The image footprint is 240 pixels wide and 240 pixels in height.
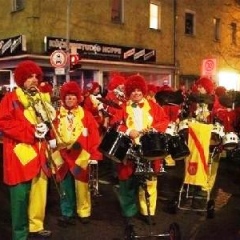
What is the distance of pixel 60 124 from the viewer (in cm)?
686

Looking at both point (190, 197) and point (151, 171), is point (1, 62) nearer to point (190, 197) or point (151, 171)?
point (190, 197)

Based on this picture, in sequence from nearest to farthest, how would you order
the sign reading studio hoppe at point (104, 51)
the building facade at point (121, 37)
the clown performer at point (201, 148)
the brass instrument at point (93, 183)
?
the clown performer at point (201, 148), the brass instrument at point (93, 183), the building facade at point (121, 37), the sign reading studio hoppe at point (104, 51)

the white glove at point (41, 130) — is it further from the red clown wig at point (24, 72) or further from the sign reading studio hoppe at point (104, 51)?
the sign reading studio hoppe at point (104, 51)

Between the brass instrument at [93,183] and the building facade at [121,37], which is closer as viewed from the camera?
the brass instrument at [93,183]

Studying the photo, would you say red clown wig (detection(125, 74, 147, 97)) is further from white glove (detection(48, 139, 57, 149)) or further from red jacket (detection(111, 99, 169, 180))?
white glove (detection(48, 139, 57, 149))

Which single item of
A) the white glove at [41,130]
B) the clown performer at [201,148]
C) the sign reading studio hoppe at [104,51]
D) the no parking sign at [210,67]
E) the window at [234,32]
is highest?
the window at [234,32]

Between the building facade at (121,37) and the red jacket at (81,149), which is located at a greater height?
the building facade at (121,37)

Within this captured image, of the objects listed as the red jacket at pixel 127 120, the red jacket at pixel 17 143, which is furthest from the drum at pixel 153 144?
the red jacket at pixel 17 143

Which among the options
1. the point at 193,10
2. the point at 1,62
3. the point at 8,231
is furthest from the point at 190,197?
the point at 193,10

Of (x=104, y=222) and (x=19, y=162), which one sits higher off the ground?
(x=19, y=162)

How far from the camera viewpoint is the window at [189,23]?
27562 millimetres

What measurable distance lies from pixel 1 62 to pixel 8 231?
1539 centimetres

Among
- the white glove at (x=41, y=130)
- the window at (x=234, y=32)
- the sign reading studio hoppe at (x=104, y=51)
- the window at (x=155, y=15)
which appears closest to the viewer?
the white glove at (x=41, y=130)

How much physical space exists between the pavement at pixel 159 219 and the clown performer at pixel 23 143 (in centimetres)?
81
